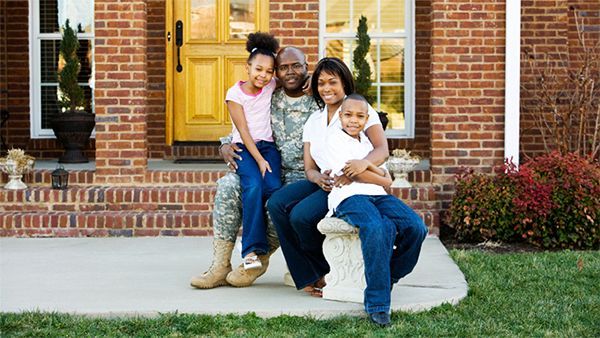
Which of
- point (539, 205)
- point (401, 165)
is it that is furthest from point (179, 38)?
point (539, 205)

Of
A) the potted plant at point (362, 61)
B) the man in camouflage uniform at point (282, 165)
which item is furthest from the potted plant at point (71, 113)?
the man in camouflage uniform at point (282, 165)

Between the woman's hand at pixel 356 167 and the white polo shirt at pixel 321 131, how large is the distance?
0.17m

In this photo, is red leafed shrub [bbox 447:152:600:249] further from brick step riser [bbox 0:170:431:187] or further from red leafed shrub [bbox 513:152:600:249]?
brick step riser [bbox 0:170:431:187]

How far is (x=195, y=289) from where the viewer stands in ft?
19.5

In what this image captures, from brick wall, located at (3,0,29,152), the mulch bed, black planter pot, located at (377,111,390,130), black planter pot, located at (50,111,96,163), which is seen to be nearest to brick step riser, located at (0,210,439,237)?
the mulch bed

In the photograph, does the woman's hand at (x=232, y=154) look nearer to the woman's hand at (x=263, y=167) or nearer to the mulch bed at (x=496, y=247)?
the woman's hand at (x=263, y=167)

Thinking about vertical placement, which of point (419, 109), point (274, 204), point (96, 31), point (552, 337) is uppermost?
point (96, 31)

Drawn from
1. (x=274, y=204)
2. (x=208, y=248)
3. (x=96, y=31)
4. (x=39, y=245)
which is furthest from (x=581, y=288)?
(x=96, y=31)

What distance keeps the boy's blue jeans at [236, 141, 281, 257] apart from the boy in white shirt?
0.47m

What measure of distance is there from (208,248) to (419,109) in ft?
10.9

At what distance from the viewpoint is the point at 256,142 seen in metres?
5.99

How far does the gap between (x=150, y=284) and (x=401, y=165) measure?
9.91 feet

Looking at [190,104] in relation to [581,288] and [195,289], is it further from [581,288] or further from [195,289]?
[581,288]

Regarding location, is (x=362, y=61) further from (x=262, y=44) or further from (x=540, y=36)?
(x=262, y=44)
